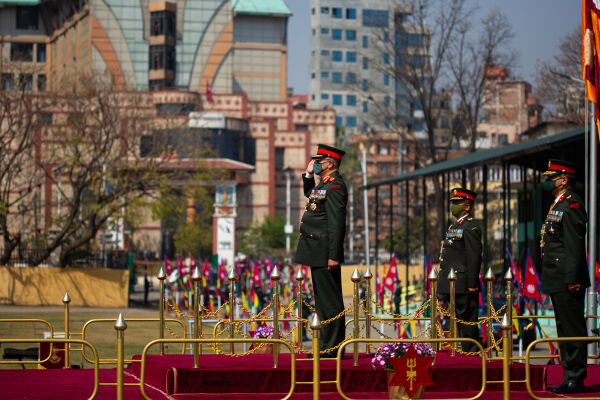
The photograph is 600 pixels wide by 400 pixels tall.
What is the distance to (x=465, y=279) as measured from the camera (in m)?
12.5

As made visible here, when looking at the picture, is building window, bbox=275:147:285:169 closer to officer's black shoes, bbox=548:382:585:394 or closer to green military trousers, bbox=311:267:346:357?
green military trousers, bbox=311:267:346:357

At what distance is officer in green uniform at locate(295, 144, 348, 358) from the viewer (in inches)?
403

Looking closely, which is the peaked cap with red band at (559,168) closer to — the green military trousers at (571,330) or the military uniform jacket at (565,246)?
the military uniform jacket at (565,246)

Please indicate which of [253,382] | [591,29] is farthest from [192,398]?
[591,29]

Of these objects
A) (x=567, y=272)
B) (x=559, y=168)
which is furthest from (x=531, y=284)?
(x=567, y=272)

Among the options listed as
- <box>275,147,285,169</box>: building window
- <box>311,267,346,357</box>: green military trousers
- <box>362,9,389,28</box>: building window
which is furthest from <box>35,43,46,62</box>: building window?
<box>311,267,346,357</box>: green military trousers

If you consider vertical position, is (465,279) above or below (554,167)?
below

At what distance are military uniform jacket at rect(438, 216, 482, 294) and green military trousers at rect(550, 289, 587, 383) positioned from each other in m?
2.82

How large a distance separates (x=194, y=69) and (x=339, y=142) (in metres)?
21.6

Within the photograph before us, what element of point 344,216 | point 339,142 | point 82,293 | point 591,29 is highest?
point 339,142

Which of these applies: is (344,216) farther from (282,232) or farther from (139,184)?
(282,232)

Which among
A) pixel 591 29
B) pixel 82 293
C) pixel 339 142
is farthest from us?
pixel 339 142

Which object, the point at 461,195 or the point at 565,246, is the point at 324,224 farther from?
the point at 461,195

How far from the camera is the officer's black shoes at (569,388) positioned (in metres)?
9.23
